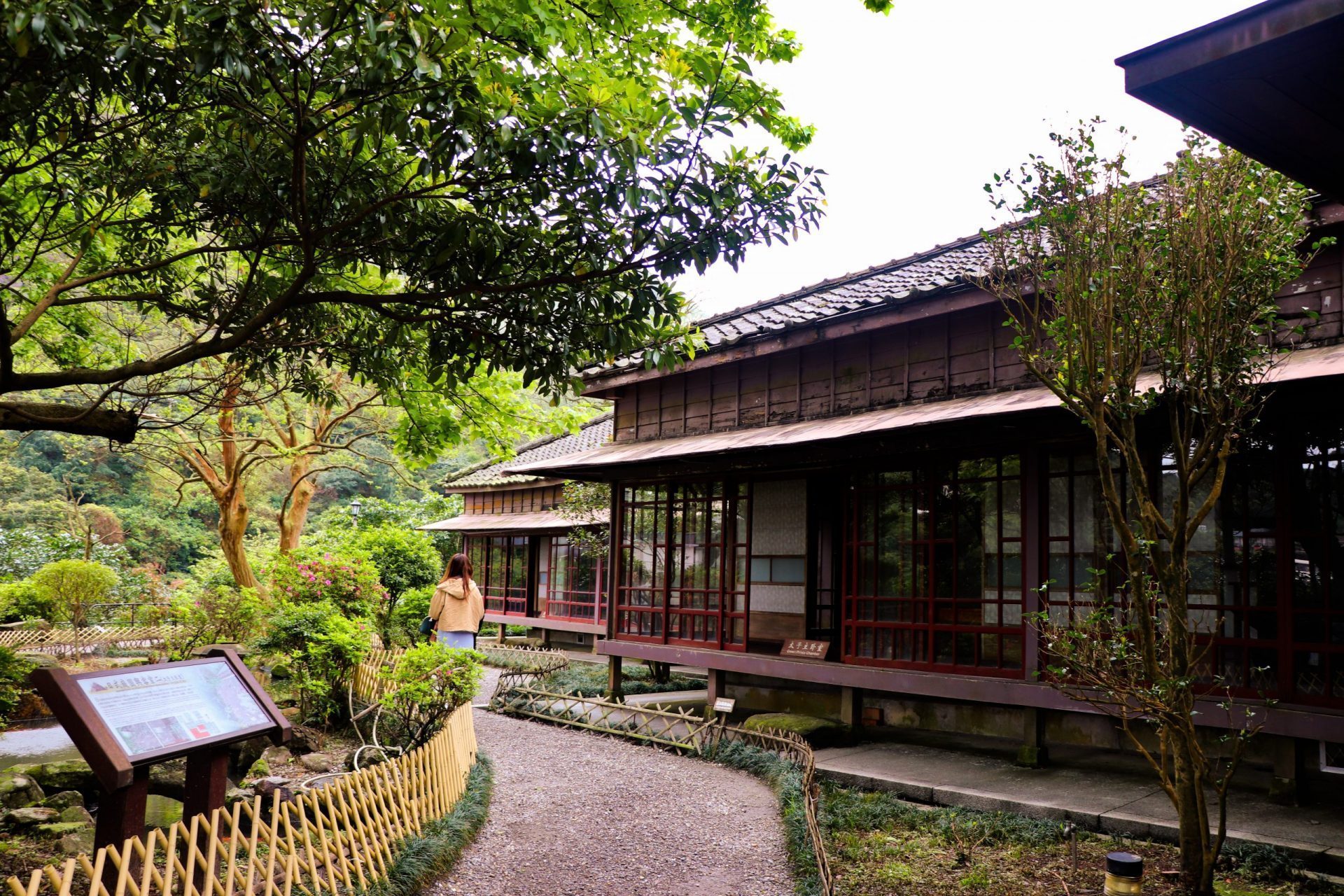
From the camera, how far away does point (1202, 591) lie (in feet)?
26.5

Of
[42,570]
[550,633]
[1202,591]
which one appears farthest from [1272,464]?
[42,570]

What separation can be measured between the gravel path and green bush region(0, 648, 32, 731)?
187 inches

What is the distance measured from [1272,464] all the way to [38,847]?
384 inches

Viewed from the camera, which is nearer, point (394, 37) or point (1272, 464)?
point (394, 37)

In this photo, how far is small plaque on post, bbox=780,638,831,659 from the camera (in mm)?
11328

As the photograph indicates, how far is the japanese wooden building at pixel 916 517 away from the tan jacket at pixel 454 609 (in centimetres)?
309

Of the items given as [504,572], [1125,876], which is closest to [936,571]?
[1125,876]

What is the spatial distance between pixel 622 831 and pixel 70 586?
54.6ft

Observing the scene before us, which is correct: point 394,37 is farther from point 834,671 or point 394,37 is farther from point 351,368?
point 834,671

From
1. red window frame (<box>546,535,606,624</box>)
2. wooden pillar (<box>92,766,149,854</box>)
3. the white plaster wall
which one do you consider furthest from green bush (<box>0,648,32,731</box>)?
red window frame (<box>546,535,606,624</box>)

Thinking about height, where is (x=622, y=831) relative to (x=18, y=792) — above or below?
below

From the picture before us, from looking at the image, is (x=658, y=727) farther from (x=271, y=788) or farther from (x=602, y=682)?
(x=271, y=788)

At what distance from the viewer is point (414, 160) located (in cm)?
557

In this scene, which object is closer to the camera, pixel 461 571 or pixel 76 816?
pixel 76 816
